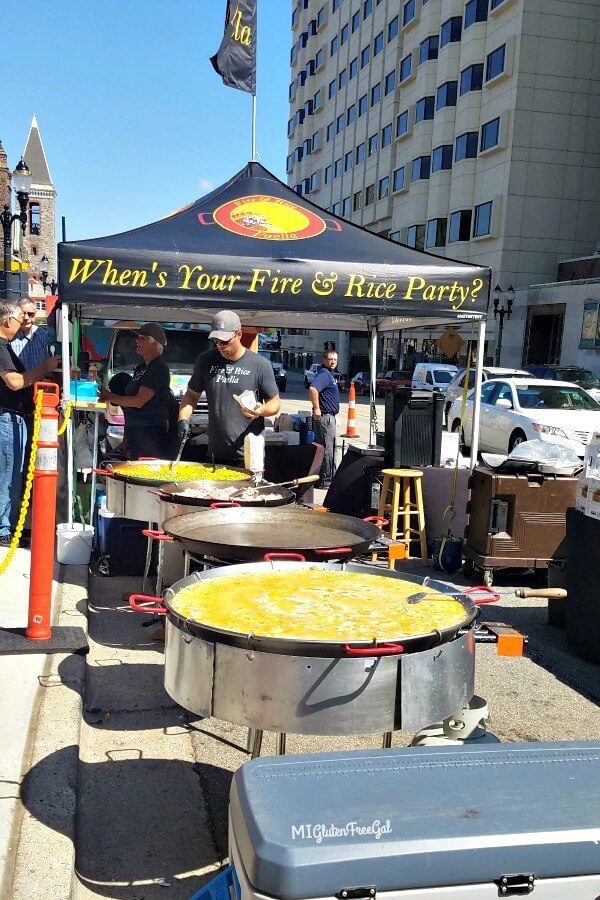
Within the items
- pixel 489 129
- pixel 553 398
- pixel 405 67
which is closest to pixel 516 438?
pixel 553 398

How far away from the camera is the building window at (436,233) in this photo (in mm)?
44375

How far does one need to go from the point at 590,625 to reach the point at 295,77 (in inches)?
3209

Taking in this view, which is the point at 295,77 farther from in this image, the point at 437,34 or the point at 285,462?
the point at 285,462

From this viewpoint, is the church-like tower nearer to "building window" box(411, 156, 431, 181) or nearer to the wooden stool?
"building window" box(411, 156, 431, 181)

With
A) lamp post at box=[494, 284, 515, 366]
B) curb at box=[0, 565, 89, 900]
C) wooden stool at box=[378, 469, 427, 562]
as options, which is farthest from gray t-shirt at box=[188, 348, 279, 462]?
lamp post at box=[494, 284, 515, 366]

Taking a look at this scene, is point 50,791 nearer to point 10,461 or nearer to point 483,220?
point 10,461

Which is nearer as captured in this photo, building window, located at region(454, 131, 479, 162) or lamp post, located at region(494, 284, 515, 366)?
lamp post, located at region(494, 284, 515, 366)

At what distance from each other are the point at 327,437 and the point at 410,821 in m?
9.72

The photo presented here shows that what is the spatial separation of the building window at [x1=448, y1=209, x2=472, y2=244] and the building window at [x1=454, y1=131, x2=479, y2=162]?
2.93 meters

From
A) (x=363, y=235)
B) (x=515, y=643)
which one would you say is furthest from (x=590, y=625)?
(x=363, y=235)

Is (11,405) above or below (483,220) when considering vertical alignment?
below

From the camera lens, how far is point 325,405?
36.7 ft

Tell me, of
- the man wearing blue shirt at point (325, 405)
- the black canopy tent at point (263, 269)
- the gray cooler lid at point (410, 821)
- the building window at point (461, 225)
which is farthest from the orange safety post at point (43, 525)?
the building window at point (461, 225)

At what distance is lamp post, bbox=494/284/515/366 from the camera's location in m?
37.0
